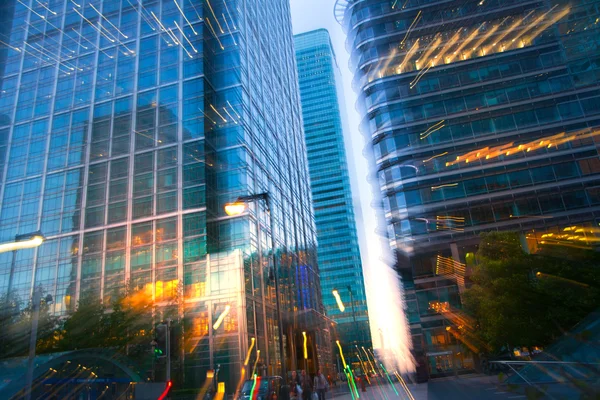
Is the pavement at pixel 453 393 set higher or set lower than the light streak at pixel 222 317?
lower

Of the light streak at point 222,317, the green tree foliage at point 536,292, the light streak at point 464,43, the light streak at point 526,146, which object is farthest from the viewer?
the light streak at point 464,43

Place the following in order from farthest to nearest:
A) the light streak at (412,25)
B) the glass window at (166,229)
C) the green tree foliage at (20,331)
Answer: the light streak at (412,25) → the glass window at (166,229) → the green tree foliage at (20,331)

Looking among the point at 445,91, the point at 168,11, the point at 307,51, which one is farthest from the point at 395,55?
the point at 307,51

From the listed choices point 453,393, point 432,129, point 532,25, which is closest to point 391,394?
point 453,393

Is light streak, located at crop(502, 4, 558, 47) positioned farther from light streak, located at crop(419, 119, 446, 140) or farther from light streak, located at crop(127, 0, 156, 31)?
light streak, located at crop(127, 0, 156, 31)

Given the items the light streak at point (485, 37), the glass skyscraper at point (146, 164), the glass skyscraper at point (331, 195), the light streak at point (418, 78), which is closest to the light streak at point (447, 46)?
the light streak at point (418, 78)

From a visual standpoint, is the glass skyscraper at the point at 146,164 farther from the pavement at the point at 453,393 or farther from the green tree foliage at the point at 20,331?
the pavement at the point at 453,393

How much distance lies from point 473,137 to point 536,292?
77.3 ft

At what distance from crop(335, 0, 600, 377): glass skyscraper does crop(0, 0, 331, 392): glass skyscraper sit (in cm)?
1443

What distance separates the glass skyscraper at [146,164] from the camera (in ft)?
123

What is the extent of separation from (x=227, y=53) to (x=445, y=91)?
22.5 metres

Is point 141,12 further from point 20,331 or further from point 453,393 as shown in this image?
point 453,393

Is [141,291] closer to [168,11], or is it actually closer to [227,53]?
[227,53]

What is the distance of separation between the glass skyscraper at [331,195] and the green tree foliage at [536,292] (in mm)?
105166
